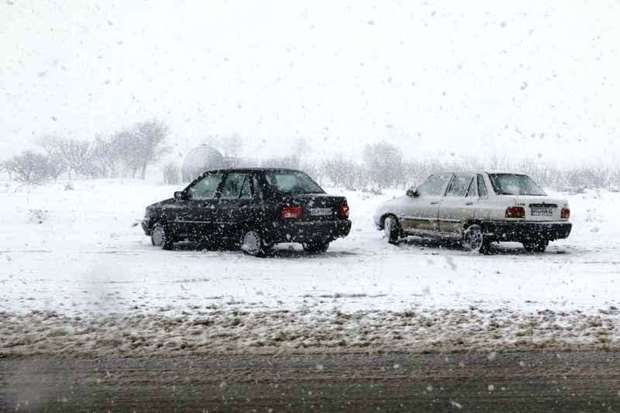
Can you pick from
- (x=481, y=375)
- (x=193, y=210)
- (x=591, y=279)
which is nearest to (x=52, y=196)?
(x=193, y=210)

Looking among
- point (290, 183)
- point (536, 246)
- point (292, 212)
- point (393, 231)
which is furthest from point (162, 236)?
point (536, 246)

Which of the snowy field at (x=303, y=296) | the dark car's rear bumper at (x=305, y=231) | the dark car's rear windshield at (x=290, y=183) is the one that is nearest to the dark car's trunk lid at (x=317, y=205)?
the dark car's rear bumper at (x=305, y=231)

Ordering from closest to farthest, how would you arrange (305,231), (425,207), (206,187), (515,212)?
(305,231) < (515,212) < (206,187) < (425,207)

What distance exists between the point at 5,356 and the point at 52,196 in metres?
29.4

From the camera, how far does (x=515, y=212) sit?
1310cm

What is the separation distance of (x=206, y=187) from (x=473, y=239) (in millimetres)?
5161

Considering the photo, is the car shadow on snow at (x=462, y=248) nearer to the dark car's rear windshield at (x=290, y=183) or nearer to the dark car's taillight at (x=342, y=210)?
the dark car's taillight at (x=342, y=210)

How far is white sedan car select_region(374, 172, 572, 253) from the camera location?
1318 cm

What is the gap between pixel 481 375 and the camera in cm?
526

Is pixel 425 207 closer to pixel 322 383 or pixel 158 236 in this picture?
pixel 158 236

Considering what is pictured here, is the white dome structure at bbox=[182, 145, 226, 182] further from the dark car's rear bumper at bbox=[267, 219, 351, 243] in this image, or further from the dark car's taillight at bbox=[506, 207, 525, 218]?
the dark car's taillight at bbox=[506, 207, 525, 218]

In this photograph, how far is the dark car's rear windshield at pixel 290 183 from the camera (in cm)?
1322

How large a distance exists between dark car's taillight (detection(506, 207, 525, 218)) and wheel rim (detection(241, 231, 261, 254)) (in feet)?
14.6

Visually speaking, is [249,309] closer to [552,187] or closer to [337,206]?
[337,206]
